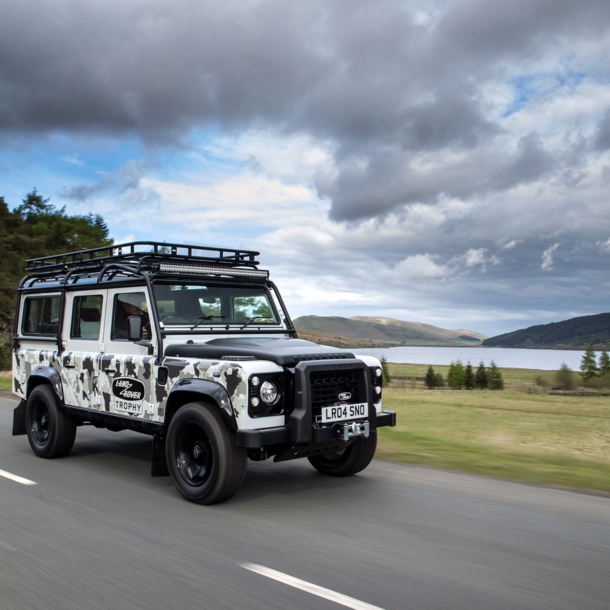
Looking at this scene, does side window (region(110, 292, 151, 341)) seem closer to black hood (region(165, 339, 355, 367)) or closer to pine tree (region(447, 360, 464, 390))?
black hood (region(165, 339, 355, 367))

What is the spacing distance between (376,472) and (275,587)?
135 inches

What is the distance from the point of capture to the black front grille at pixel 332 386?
5.57m

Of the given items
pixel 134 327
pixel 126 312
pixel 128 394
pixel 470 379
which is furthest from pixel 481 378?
pixel 134 327

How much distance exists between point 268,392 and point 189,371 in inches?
33.2

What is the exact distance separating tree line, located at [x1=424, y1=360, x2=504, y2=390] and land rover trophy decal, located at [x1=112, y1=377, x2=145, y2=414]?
11431cm

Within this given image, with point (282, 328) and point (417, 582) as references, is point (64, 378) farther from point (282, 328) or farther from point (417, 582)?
Answer: point (417, 582)

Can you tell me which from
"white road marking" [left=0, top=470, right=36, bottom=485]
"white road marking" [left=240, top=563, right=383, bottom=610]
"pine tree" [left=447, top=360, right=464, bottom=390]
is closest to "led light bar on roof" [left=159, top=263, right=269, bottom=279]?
"white road marking" [left=0, top=470, right=36, bottom=485]

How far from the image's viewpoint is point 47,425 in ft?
25.8

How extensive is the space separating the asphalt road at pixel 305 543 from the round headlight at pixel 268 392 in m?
0.98

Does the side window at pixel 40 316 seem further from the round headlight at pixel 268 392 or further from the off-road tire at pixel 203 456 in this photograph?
the round headlight at pixel 268 392

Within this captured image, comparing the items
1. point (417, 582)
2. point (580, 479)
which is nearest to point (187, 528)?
point (417, 582)

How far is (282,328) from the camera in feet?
24.7

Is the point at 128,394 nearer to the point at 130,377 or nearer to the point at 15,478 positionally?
the point at 130,377

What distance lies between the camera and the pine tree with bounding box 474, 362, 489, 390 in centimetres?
11888
